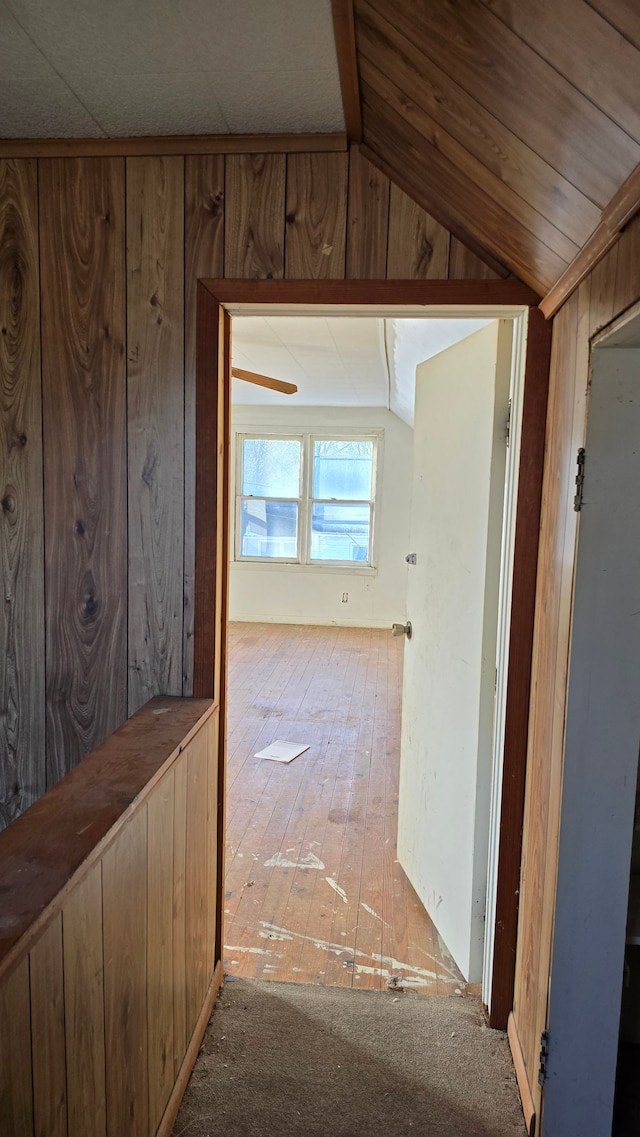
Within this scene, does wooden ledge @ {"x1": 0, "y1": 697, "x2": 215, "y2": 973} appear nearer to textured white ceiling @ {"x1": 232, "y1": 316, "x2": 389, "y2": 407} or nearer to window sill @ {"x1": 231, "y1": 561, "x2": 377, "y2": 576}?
textured white ceiling @ {"x1": 232, "y1": 316, "x2": 389, "y2": 407}

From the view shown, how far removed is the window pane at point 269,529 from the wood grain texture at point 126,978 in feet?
19.8

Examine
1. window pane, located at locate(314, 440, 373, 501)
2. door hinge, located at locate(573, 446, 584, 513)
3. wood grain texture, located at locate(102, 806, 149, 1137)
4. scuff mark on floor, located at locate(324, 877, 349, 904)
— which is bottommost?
scuff mark on floor, located at locate(324, 877, 349, 904)

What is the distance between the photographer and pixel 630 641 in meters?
1.34

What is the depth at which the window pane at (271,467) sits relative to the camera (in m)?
7.20

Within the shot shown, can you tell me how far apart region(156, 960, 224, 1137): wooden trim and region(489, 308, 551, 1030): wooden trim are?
2.49ft

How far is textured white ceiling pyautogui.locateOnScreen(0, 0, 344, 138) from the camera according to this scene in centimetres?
122

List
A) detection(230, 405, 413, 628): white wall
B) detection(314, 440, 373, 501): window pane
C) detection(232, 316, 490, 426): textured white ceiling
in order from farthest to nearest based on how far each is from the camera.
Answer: detection(314, 440, 373, 501): window pane
detection(230, 405, 413, 628): white wall
detection(232, 316, 490, 426): textured white ceiling

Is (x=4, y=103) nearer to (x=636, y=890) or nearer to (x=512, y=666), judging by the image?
(x=512, y=666)

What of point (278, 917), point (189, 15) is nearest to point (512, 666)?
point (278, 917)

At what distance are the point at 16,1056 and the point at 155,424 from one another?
1369mm

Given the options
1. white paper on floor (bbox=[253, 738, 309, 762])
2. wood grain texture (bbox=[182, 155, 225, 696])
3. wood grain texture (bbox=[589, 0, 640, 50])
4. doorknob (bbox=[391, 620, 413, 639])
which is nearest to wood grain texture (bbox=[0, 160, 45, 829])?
wood grain texture (bbox=[182, 155, 225, 696])

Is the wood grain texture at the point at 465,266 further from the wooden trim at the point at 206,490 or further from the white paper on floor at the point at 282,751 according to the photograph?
the white paper on floor at the point at 282,751

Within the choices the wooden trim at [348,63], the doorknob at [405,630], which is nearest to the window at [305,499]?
the doorknob at [405,630]

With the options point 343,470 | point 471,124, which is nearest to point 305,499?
point 343,470
